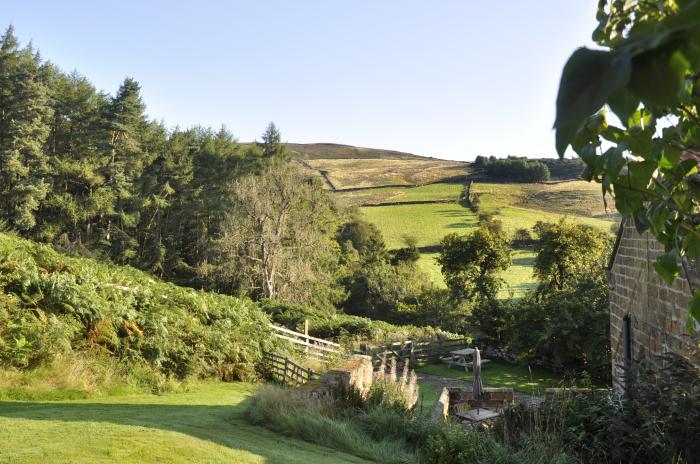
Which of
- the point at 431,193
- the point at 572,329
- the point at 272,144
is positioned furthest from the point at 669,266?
the point at 431,193

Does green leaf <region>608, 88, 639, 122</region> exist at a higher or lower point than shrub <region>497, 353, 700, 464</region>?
higher

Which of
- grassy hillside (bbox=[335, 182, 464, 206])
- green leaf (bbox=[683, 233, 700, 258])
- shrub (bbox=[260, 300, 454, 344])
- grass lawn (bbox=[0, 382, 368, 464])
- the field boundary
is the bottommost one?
shrub (bbox=[260, 300, 454, 344])

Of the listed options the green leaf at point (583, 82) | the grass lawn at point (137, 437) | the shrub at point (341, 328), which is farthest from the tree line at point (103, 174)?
the green leaf at point (583, 82)

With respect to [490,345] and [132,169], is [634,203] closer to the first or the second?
[490,345]

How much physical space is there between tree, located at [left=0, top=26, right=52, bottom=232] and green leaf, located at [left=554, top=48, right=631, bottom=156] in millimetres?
33920

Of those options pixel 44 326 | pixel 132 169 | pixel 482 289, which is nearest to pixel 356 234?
pixel 132 169

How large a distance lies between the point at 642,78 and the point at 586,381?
21.2ft

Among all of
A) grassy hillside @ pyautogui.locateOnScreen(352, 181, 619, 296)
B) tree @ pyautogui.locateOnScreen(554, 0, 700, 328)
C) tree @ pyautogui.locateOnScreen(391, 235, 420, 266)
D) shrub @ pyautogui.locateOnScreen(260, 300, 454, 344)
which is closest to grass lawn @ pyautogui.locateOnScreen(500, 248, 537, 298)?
grassy hillside @ pyautogui.locateOnScreen(352, 181, 619, 296)

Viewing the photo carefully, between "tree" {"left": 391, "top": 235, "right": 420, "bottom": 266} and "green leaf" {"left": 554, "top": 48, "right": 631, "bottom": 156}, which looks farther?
"tree" {"left": 391, "top": 235, "right": 420, "bottom": 266}

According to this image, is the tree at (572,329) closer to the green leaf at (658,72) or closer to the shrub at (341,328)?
the shrub at (341,328)

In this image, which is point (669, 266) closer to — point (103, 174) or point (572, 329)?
point (572, 329)

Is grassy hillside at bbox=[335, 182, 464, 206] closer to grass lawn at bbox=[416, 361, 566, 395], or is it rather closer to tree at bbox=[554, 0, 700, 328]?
grass lawn at bbox=[416, 361, 566, 395]

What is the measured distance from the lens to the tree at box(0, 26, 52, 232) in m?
29.6

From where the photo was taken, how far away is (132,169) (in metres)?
35.5
